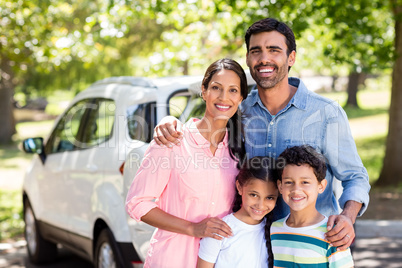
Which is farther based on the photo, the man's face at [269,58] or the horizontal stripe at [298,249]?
the man's face at [269,58]

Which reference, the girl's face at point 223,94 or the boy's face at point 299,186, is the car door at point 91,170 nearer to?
the girl's face at point 223,94

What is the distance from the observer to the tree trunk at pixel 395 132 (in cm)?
1037

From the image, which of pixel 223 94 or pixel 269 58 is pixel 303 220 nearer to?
pixel 223 94

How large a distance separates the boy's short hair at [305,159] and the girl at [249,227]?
0.35 ft

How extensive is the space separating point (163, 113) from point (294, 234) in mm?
1915

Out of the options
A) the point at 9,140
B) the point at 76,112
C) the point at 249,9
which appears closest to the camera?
the point at 76,112

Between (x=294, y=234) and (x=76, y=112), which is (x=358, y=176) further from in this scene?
(x=76, y=112)

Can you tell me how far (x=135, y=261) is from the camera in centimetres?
436

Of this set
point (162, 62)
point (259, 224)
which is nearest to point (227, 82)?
point (259, 224)

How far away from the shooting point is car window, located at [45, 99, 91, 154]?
5578 mm

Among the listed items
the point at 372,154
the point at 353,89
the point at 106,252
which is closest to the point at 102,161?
the point at 106,252

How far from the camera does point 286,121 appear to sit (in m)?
3.07

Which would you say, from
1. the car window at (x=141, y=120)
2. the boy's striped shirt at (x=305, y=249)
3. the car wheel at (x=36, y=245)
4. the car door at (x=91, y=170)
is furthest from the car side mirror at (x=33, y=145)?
the boy's striped shirt at (x=305, y=249)

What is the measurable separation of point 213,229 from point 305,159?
55 centimetres
